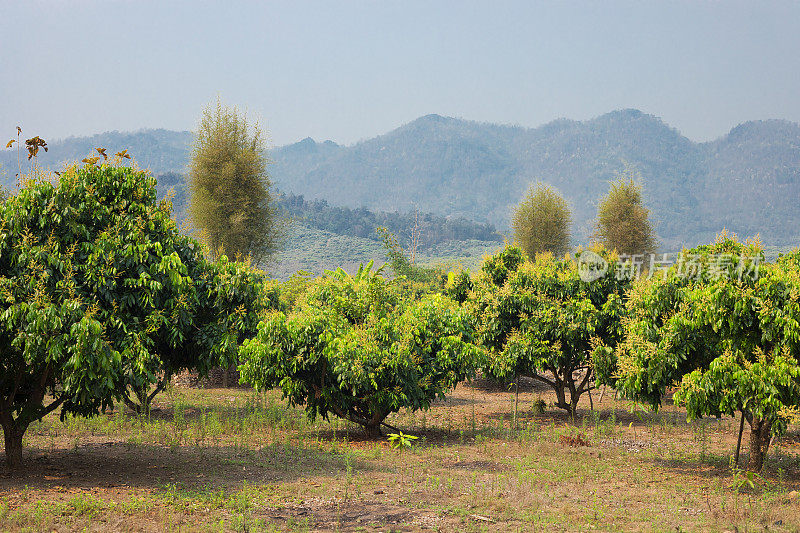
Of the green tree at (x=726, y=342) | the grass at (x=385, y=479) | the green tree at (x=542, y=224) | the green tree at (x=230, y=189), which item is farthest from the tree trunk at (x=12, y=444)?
the green tree at (x=542, y=224)

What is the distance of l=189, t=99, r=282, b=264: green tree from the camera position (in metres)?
34.2

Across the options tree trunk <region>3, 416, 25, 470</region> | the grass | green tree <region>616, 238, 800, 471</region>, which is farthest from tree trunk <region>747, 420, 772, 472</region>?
tree trunk <region>3, 416, 25, 470</region>

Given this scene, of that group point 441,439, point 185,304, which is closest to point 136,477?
point 185,304

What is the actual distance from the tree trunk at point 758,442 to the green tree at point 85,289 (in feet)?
33.0

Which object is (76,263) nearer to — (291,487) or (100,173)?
(100,173)

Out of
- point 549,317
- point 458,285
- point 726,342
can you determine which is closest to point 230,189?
point 458,285

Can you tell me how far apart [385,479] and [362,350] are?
117 inches

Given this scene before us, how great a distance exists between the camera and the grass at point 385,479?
29.0 ft

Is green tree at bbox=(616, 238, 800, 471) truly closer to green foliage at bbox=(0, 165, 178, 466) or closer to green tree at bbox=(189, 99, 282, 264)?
green foliage at bbox=(0, 165, 178, 466)

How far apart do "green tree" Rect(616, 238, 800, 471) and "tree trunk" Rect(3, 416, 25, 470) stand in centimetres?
1055

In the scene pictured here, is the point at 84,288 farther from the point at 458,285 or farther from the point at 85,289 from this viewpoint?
the point at 458,285

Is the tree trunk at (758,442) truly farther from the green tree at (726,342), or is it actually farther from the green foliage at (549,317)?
the green foliage at (549,317)

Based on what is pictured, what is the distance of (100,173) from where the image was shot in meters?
10.4

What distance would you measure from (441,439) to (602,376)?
425 cm
